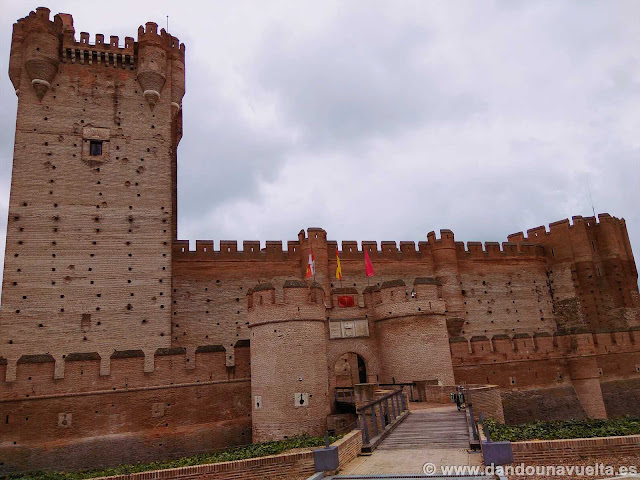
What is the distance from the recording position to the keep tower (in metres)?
19.5

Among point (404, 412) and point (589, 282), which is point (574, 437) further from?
point (589, 282)

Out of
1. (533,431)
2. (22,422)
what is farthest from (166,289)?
(533,431)

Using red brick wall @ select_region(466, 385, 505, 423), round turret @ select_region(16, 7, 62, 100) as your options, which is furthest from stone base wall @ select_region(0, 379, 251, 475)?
round turret @ select_region(16, 7, 62, 100)

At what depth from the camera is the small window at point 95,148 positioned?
22031mm

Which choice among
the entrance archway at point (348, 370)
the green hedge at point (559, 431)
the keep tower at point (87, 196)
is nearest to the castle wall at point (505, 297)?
the entrance archway at point (348, 370)

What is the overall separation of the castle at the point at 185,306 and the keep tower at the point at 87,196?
0.06m

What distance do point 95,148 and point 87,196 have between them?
2.39m

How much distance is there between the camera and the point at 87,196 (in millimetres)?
21344

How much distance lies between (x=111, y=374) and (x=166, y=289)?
6014 millimetres

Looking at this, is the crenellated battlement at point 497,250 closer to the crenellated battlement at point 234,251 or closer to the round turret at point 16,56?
the crenellated battlement at point 234,251

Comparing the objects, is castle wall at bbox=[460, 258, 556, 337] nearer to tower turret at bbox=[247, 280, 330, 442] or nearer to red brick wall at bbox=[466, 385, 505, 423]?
red brick wall at bbox=[466, 385, 505, 423]

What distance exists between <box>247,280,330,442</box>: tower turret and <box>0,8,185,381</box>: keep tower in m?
5.07

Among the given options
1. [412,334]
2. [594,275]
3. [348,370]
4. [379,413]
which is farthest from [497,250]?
[379,413]

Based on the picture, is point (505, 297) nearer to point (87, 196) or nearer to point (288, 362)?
point (288, 362)
